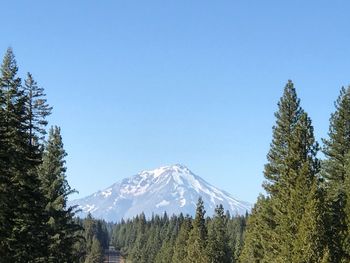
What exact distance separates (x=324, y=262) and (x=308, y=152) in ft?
41.2

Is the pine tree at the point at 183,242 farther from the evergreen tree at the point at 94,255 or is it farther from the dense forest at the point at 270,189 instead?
the evergreen tree at the point at 94,255

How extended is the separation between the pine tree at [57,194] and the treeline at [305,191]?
17.3 m

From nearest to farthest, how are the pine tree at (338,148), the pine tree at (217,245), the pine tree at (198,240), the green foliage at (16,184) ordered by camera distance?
the green foliage at (16,184) → the pine tree at (338,148) → the pine tree at (198,240) → the pine tree at (217,245)

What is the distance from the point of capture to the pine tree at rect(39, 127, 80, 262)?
4691cm

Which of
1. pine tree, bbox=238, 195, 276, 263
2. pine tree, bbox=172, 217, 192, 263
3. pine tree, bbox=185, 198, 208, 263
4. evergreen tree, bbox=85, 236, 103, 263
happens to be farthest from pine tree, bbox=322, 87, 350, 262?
evergreen tree, bbox=85, 236, 103, 263

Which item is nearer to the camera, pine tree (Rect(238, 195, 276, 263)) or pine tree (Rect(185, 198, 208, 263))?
pine tree (Rect(238, 195, 276, 263))

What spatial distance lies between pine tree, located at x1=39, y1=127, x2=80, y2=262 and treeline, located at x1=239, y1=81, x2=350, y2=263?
1729 centimetres

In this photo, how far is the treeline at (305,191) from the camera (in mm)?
34531

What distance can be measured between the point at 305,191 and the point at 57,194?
864 inches

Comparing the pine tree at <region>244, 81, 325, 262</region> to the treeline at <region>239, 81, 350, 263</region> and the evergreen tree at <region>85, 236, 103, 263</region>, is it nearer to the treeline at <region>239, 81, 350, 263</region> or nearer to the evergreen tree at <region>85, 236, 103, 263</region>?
the treeline at <region>239, 81, 350, 263</region>

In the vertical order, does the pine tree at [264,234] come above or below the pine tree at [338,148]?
below

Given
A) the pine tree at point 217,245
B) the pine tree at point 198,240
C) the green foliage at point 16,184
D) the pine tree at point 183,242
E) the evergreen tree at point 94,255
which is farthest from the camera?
the evergreen tree at point 94,255

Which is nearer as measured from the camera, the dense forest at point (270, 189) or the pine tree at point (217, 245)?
the dense forest at point (270, 189)

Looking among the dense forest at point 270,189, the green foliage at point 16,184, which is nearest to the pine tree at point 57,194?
the dense forest at point 270,189
